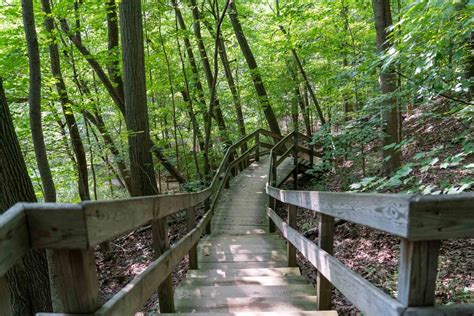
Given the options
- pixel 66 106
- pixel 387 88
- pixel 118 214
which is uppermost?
pixel 387 88

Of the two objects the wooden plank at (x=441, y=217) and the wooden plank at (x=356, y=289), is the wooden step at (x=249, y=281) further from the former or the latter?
the wooden plank at (x=441, y=217)

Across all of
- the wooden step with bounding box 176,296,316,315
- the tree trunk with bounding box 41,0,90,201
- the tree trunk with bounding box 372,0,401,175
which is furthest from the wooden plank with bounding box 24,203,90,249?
the tree trunk with bounding box 41,0,90,201

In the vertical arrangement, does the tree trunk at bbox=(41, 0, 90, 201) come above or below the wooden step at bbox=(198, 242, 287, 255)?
above

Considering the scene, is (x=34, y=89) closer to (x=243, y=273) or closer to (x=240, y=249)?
(x=243, y=273)

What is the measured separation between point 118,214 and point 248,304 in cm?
180

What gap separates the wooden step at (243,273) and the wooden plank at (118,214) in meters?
1.72

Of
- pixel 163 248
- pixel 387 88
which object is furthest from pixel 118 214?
pixel 387 88

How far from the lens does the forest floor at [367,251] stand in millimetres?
3576

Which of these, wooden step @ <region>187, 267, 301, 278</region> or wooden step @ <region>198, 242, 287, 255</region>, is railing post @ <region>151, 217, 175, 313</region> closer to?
wooden step @ <region>187, 267, 301, 278</region>

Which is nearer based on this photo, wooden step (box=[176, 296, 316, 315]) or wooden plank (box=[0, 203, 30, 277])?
wooden plank (box=[0, 203, 30, 277])

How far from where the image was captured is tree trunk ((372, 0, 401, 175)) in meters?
6.02

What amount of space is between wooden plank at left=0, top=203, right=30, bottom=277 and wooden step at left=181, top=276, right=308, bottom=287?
8.72 ft

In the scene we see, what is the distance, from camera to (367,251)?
487cm

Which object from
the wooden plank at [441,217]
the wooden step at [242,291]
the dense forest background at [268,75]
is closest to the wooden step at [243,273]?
the wooden step at [242,291]
